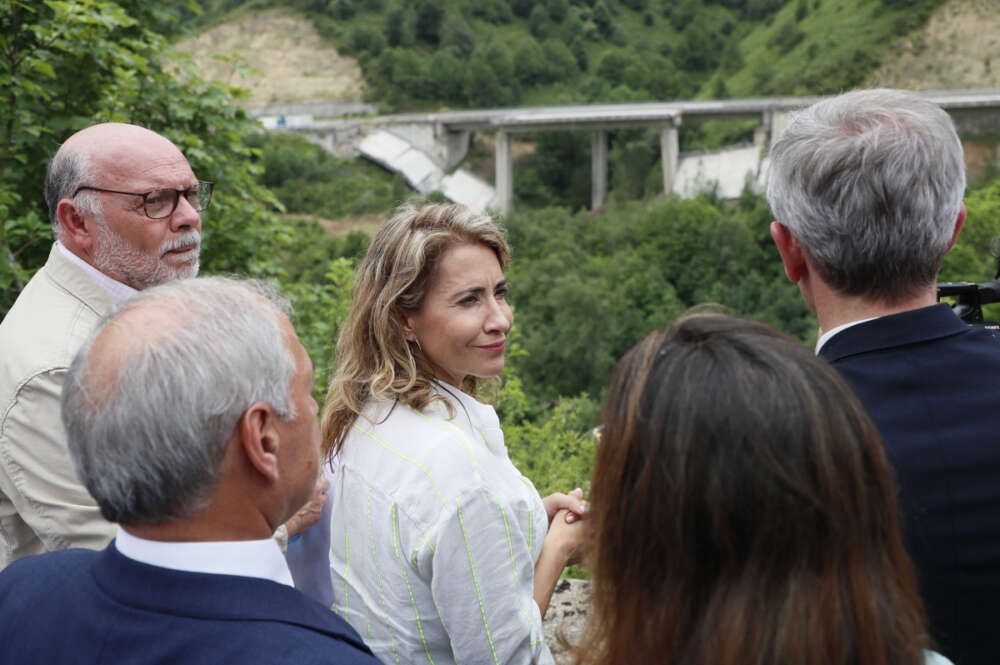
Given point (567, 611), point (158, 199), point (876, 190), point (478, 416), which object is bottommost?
point (567, 611)

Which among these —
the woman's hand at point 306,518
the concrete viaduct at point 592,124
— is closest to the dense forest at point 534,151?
the woman's hand at point 306,518

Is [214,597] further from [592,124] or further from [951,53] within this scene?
[951,53]

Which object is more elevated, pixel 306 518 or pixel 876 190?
pixel 876 190

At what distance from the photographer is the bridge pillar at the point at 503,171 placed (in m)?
57.4

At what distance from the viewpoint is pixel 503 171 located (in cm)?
5781

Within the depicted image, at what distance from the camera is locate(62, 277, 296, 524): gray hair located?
4.61 feet

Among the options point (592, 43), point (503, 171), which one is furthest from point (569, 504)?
point (592, 43)

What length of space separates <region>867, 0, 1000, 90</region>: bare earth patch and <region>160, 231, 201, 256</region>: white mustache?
57.7 meters

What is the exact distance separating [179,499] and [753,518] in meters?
0.93

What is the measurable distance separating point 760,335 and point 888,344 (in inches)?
23.6

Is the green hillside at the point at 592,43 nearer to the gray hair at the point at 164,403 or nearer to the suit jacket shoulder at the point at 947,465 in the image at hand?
the suit jacket shoulder at the point at 947,465

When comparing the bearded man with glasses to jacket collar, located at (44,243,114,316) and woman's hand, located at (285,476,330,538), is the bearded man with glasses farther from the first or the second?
woman's hand, located at (285,476,330,538)

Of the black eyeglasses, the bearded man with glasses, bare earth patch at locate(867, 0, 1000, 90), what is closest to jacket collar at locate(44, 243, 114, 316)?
the bearded man with glasses

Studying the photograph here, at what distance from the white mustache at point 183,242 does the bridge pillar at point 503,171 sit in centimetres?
5400
